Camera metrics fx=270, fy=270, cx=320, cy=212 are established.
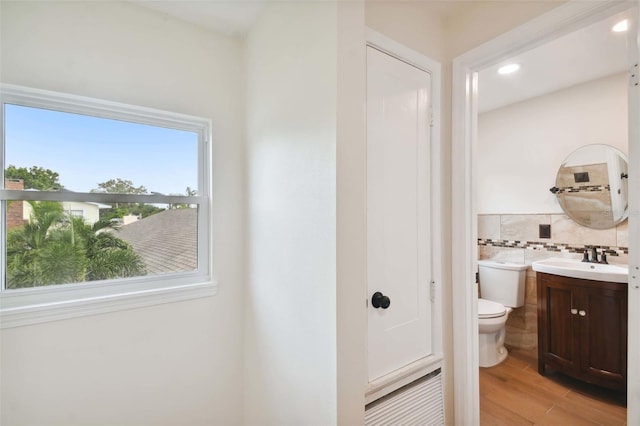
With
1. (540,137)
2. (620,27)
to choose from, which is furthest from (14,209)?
(540,137)

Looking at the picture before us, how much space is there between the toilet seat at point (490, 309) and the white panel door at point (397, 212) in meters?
1.16

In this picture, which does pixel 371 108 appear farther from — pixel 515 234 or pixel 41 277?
pixel 515 234

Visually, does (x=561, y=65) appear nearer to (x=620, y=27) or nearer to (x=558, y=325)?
(x=620, y=27)

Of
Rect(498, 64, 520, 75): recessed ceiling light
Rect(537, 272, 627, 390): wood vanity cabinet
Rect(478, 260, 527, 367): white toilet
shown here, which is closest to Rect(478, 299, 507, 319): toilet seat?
Rect(478, 260, 527, 367): white toilet

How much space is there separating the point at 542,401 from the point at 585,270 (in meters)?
0.99

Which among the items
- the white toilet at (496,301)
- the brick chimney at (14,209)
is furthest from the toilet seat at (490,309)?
the brick chimney at (14,209)

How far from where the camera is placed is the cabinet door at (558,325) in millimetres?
1999

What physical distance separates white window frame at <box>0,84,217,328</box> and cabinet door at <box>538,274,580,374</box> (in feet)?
8.31

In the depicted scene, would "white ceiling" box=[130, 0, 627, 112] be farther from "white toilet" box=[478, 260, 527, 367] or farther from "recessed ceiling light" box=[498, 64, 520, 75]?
"white toilet" box=[478, 260, 527, 367]

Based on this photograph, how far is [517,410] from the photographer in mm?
1855

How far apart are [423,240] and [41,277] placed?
1.92 meters

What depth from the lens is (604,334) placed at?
185 centimetres

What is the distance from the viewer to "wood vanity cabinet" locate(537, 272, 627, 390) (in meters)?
1.80

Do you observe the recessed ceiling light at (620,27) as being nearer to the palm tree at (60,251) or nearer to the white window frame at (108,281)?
the white window frame at (108,281)
